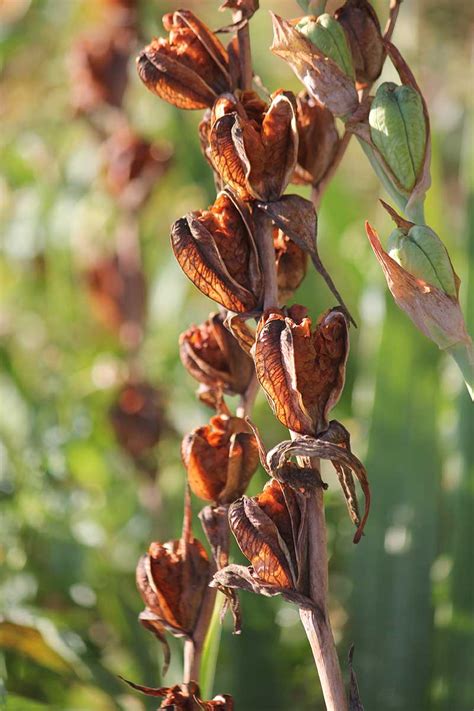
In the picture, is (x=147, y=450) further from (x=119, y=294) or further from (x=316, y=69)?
(x=316, y=69)

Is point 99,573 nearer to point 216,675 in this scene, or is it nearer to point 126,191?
point 216,675

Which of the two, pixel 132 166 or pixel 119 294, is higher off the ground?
pixel 132 166

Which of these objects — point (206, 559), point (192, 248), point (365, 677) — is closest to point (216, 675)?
point (365, 677)

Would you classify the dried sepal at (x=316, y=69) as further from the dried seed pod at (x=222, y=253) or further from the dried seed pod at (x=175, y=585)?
the dried seed pod at (x=175, y=585)

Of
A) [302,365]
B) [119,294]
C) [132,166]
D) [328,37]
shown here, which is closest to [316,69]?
[328,37]

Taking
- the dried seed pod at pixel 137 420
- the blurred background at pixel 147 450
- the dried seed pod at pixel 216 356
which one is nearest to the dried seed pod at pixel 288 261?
the dried seed pod at pixel 216 356

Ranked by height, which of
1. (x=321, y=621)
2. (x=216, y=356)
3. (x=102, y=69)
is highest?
(x=102, y=69)
